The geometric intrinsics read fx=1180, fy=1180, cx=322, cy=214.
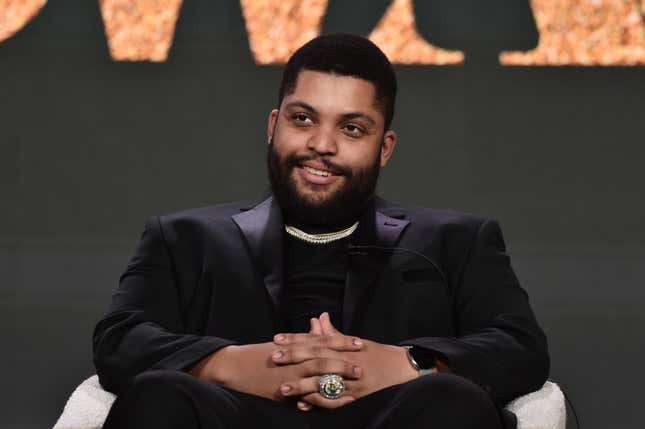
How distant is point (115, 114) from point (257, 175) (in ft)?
1.55

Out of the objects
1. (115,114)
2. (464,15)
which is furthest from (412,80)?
(115,114)

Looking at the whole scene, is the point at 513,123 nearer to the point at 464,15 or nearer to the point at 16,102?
the point at 464,15

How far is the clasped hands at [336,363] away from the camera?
206 centimetres

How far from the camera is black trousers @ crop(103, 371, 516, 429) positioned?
1863 mm

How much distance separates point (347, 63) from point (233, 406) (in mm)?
790

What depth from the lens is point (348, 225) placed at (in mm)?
2521

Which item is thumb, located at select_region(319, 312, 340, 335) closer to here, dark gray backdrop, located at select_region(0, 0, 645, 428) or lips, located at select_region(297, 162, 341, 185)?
lips, located at select_region(297, 162, 341, 185)

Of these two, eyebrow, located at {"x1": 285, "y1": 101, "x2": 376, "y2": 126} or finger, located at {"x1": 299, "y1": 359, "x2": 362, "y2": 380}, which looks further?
eyebrow, located at {"x1": 285, "y1": 101, "x2": 376, "y2": 126}

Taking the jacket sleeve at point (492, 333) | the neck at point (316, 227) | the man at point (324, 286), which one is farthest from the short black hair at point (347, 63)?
the jacket sleeve at point (492, 333)

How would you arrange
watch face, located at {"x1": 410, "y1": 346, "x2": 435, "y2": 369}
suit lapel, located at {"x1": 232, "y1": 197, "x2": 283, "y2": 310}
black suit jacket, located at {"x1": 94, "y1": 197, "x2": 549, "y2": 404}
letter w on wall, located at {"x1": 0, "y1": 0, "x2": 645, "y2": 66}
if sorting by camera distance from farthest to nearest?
1. letter w on wall, located at {"x1": 0, "y1": 0, "x2": 645, "y2": 66}
2. suit lapel, located at {"x1": 232, "y1": 197, "x2": 283, "y2": 310}
3. black suit jacket, located at {"x1": 94, "y1": 197, "x2": 549, "y2": 404}
4. watch face, located at {"x1": 410, "y1": 346, "x2": 435, "y2": 369}

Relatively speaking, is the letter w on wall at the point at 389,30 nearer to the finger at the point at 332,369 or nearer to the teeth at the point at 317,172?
the teeth at the point at 317,172

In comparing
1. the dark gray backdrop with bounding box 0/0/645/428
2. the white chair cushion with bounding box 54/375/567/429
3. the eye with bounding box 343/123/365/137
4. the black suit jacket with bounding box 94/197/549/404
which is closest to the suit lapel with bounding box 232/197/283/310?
the black suit jacket with bounding box 94/197/549/404

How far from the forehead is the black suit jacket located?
0.25m

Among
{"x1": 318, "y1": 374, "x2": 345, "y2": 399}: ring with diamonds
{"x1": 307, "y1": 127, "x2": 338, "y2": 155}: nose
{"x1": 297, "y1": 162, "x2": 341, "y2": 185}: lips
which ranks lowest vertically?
{"x1": 318, "y1": 374, "x2": 345, "y2": 399}: ring with diamonds
